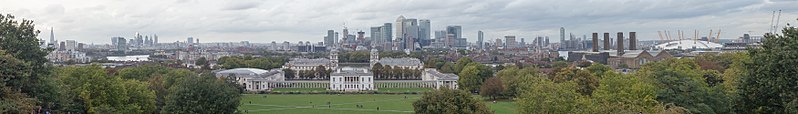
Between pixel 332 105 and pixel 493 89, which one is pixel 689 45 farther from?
pixel 332 105

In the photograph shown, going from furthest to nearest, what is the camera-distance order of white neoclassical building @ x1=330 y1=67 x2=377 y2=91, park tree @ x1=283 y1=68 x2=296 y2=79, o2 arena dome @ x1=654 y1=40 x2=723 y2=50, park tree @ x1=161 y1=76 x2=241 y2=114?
o2 arena dome @ x1=654 y1=40 x2=723 y2=50
park tree @ x1=283 y1=68 x2=296 y2=79
white neoclassical building @ x1=330 y1=67 x2=377 y2=91
park tree @ x1=161 y1=76 x2=241 y2=114

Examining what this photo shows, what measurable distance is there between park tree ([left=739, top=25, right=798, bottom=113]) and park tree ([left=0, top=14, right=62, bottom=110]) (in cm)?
2117

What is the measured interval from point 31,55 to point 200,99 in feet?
22.4

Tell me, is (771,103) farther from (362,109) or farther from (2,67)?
(362,109)

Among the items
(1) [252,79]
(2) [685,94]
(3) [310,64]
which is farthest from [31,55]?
(3) [310,64]

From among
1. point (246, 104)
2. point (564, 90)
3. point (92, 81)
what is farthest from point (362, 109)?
point (564, 90)

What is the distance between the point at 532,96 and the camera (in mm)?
26359

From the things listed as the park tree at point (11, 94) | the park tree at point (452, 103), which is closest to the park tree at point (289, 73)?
the park tree at point (452, 103)

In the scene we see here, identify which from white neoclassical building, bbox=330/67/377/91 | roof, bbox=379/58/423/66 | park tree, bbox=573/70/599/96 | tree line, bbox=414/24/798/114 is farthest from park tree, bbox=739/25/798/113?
roof, bbox=379/58/423/66

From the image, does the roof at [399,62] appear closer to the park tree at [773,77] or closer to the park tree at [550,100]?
the park tree at [550,100]

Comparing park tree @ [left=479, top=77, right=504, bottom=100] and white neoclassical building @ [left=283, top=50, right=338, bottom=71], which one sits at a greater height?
white neoclassical building @ [left=283, top=50, right=338, bottom=71]

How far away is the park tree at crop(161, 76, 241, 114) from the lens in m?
30.4

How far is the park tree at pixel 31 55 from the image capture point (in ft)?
80.3

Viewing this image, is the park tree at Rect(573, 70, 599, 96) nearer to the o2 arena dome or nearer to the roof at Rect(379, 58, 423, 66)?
the roof at Rect(379, 58, 423, 66)
